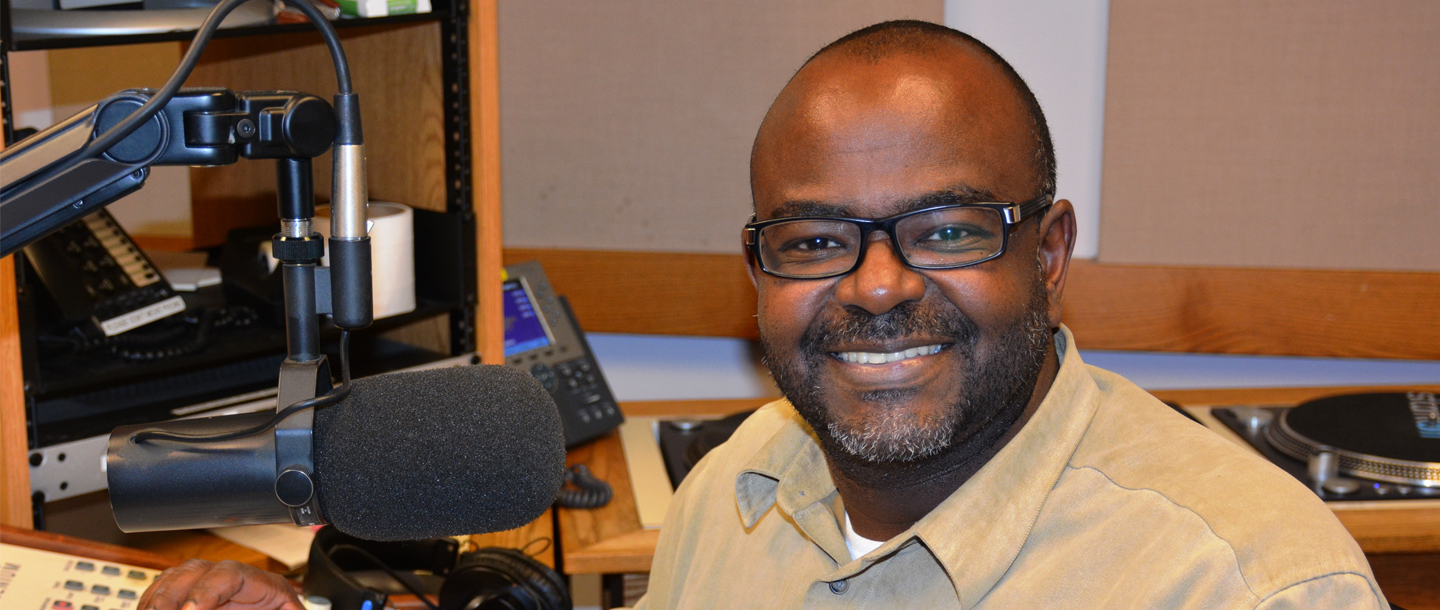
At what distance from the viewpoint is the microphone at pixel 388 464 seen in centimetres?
64

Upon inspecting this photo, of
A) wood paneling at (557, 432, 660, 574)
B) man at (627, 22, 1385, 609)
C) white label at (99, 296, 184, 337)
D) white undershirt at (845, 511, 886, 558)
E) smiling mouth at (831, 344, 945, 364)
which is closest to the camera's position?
man at (627, 22, 1385, 609)

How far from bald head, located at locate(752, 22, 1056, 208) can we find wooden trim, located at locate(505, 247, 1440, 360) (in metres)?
1.23

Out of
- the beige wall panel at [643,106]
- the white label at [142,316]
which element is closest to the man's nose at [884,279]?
the white label at [142,316]

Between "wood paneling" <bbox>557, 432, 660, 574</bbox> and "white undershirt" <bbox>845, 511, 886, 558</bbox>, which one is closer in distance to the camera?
"white undershirt" <bbox>845, 511, 886, 558</bbox>

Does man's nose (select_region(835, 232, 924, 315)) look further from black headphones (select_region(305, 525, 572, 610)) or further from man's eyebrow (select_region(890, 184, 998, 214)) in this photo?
black headphones (select_region(305, 525, 572, 610))

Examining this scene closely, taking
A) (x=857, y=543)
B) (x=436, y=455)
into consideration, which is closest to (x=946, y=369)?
(x=857, y=543)

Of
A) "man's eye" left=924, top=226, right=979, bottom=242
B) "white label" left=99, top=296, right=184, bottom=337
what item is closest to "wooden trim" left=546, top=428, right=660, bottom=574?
"white label" left=99, top=296, right=184, bottom=337

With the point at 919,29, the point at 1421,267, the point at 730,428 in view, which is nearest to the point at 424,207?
the point at 730,428

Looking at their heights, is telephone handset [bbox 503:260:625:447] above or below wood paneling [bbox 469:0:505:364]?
below

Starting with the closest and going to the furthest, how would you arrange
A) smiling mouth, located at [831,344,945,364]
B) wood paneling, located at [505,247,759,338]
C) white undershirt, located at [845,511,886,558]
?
1. smiling mouth, located at [831,344,945,364]
2. white undershirt, located at [845,511,886,558]
3. wood paneling, located at [505,247,759,338]

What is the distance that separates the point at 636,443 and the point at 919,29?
1.09m

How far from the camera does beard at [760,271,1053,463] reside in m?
1.04

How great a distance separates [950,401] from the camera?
3.43 feet

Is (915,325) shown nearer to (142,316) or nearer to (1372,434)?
(142,316)
